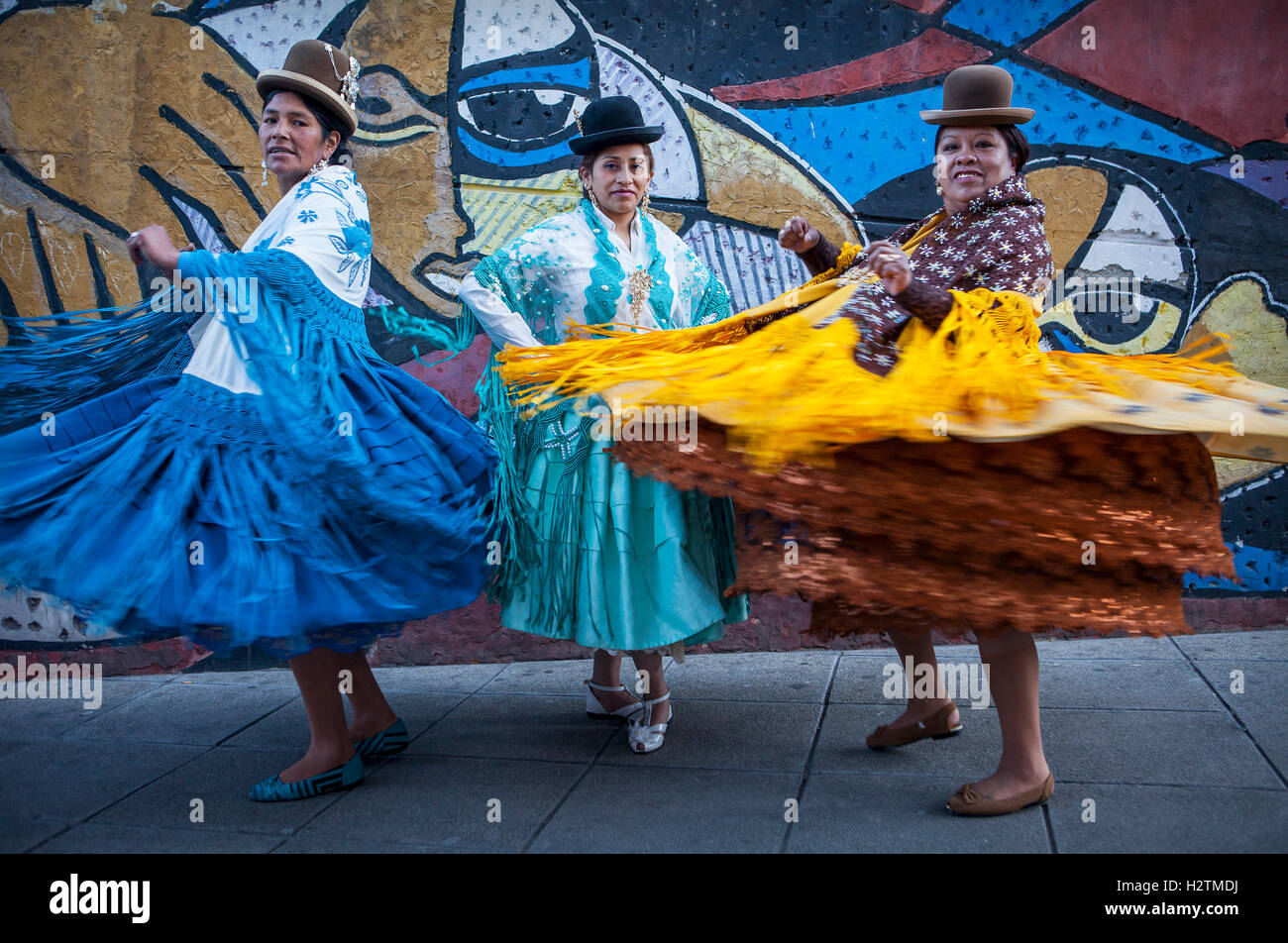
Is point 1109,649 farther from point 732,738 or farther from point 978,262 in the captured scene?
point 978,262

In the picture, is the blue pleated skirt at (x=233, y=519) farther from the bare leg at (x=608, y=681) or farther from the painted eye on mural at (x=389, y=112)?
the painted eye on mural at (x=389, y=112)

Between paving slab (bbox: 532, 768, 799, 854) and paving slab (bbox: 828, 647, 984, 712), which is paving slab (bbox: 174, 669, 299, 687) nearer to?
paving slab (bbox: 532, 768, 799, 854)

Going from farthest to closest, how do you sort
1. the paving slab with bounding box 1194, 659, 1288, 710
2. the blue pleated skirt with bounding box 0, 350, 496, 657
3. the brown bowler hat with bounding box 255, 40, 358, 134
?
the paving slab with bounding box 1194, 659, 1288, 710
the brown bowler hat with bounding box 255, 40, 358, 134
the blue pleated skirt with bounding box 0, 350, 496, 657

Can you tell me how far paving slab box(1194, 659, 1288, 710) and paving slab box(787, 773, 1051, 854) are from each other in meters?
1.28

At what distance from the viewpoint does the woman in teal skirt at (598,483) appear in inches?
119

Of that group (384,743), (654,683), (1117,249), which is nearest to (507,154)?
(654,683)

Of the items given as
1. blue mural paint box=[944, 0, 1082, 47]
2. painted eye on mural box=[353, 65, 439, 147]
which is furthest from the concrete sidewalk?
blue mural paint box=[944, 0, 1082, 47]

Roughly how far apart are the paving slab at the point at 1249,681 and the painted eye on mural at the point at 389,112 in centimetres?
393

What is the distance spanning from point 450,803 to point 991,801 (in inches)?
58.5

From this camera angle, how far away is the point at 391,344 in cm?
457

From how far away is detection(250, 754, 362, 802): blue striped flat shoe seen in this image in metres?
2.91

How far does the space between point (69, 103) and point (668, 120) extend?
2.70 meters

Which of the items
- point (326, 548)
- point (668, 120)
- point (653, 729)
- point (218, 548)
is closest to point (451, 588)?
point (326, 548)

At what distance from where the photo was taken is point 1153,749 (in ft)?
10.0
